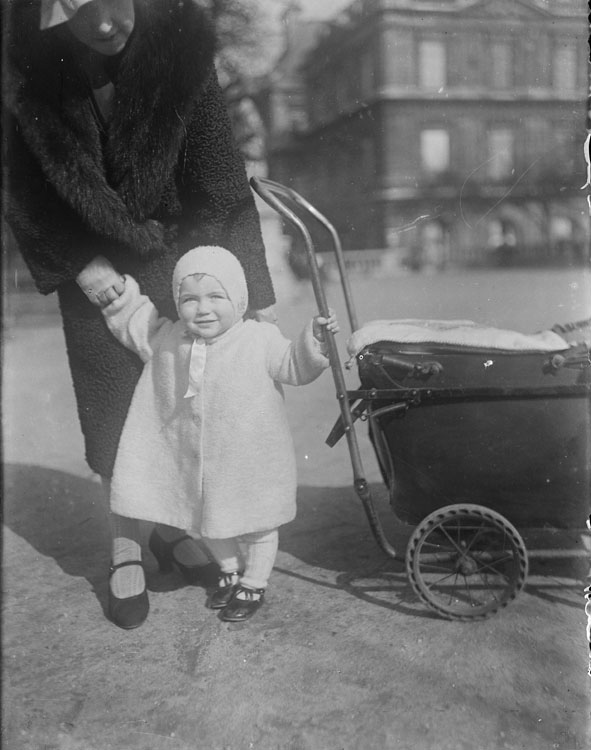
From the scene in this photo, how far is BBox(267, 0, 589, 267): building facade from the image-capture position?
9.19 ft

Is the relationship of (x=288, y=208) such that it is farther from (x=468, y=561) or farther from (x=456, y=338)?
(x=468, y=561)

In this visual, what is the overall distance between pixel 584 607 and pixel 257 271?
148 centimetres

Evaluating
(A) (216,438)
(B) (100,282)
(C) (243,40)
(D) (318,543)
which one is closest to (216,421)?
(A) (216,438)

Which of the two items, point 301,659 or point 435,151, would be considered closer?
point 301,659

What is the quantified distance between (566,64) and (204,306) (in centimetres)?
164

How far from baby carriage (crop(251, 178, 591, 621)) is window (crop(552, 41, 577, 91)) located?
41.2 inches

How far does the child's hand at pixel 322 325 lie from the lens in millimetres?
2090

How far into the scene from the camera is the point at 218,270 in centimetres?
217

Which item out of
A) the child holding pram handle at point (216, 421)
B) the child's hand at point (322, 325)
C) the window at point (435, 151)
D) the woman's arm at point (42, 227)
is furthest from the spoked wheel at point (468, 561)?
the window at point (435, 151)

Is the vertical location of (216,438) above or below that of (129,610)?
above

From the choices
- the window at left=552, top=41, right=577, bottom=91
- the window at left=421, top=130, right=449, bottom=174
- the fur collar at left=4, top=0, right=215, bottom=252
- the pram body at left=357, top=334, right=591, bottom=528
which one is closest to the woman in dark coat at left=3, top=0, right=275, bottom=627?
the fur collar at left=4, top=0, right=215, bottom=252

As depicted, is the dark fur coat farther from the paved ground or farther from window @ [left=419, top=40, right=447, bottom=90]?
window @ [left=419, top=40, right=447, bottom=90]

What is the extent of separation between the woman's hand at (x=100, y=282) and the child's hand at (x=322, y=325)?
0.69 m

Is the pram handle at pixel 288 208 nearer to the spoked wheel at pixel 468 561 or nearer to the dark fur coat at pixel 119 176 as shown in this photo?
the dark fur coat at pixel 119 176
